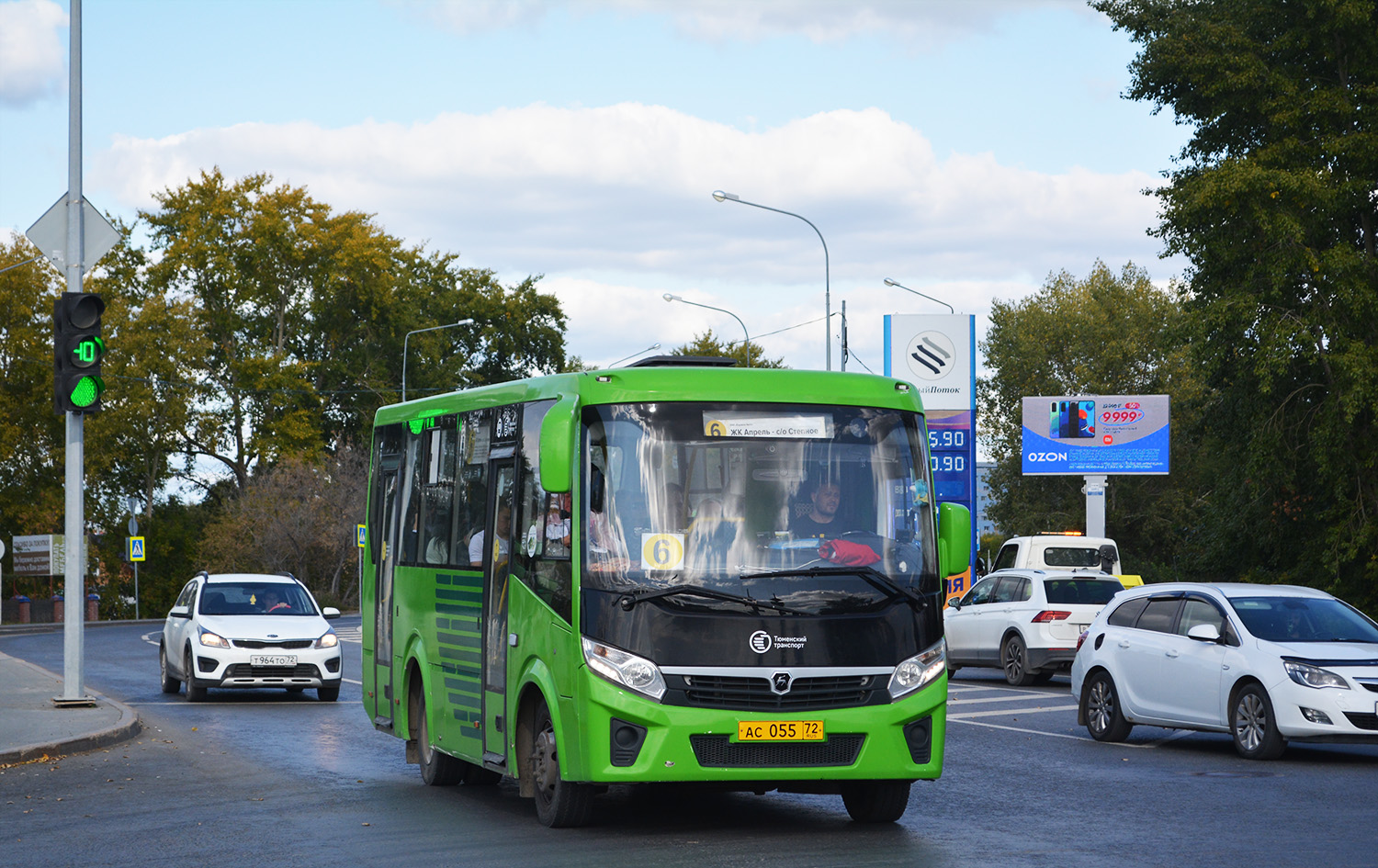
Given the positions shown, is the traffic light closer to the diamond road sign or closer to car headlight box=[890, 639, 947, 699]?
the diamond road sign

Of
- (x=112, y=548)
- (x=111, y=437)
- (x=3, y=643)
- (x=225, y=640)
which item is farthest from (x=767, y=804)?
(x=112, y=548)

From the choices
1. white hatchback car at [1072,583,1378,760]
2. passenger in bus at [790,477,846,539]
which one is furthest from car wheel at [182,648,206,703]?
passenger in bus at [790,477,846,539]

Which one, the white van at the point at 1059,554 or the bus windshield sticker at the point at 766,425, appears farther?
the white van at the point at 1059,554

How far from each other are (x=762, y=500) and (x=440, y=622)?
3.29 meters

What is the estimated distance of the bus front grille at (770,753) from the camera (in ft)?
31.9

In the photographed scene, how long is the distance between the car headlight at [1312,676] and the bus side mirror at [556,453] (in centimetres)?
767

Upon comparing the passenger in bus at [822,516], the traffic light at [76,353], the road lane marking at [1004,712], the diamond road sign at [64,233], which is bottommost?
the road lane marking at [1004,712]

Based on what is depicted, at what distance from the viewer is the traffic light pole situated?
1870 cm

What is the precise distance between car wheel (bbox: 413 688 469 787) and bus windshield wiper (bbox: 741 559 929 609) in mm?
3818

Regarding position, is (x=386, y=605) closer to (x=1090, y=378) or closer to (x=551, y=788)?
(x=551, y=788)

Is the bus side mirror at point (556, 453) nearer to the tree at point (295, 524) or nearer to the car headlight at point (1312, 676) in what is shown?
the car headlight at point (1312, 676)

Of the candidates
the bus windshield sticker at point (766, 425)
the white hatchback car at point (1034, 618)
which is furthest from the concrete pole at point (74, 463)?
the white hatchback car at point (1034, 618)

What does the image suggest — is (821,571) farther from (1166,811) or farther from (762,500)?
(1166,811)

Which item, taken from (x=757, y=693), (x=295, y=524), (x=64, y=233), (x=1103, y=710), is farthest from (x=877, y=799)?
(x=295, y=524)
